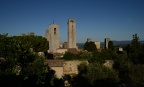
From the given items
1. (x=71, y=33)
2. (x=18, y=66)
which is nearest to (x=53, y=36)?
(x=71, y=33)

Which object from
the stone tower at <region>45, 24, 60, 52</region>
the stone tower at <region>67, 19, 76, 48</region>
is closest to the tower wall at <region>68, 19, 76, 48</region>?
the stone tower at <region>67, 19, 76, 48</region>

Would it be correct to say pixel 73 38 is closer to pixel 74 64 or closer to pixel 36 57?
pixel 74 64

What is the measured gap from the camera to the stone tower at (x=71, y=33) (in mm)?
66000

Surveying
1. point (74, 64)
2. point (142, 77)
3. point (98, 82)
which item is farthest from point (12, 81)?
point (74, 64)

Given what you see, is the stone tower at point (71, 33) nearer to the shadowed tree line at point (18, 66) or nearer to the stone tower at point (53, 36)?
the stone tower at point (53, 36)

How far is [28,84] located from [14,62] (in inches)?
103

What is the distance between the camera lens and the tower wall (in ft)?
217

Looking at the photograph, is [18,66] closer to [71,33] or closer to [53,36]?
[53,36]

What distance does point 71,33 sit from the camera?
6669 centimetres

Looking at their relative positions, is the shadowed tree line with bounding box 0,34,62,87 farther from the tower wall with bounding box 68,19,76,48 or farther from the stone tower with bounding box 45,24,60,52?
the tower wall with bounding box 68,19,76,48

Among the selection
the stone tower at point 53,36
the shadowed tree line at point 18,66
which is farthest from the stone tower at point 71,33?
the shadowed tree line at point 18,66

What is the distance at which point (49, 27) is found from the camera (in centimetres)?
5847

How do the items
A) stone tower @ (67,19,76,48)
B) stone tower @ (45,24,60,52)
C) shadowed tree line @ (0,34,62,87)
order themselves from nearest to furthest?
shadowed tree line @ (0,34,62,87) → stone tower @ (45,24,60,52) → stone tower @ (67,19,76,48)

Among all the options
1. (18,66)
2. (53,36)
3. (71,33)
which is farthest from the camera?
(71,33)
